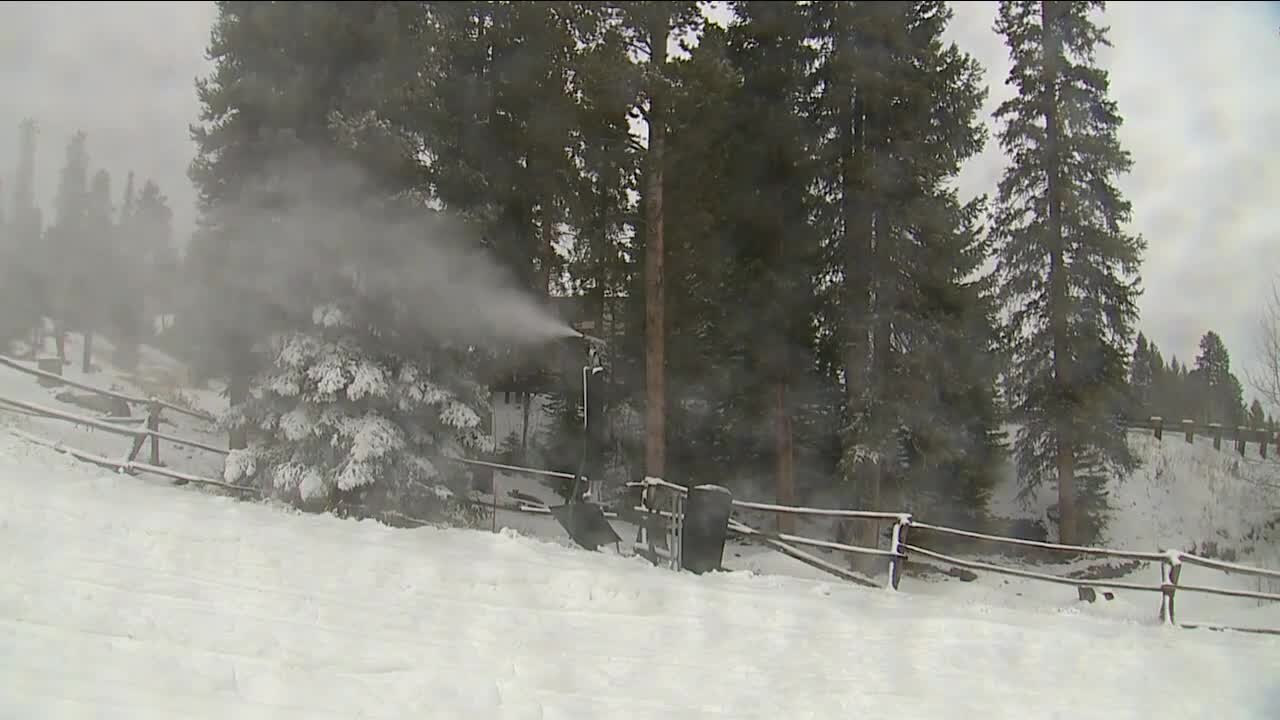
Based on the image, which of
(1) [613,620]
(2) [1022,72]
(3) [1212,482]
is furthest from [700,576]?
(3) [1212,482]

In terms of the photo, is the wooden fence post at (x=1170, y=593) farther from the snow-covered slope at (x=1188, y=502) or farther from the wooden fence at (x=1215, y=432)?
the snow-covered slope at (x=1188, y=502)

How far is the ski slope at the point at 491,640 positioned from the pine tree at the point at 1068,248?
972 cm

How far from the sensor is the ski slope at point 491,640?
356cm

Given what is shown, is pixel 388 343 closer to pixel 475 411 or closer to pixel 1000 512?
pixel 475 411

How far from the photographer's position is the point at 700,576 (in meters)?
6.98

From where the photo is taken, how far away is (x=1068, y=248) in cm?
1501

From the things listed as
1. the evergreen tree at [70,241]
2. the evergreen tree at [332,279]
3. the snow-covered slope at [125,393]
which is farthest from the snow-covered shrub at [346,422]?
the evergreen tree at [70,241]

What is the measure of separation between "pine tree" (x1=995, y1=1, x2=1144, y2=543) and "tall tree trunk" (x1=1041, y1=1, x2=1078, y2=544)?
19mm

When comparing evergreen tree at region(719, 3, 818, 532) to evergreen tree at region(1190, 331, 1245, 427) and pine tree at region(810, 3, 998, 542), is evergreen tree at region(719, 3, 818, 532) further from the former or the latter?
evergreen tree at region(1190, 331, 1245, 427)

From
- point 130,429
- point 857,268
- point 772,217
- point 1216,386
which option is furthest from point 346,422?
point 1216,386

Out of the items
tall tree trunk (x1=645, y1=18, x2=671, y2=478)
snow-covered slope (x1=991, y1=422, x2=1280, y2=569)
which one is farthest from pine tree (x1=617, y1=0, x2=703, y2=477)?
snow-covered slope (x1=991, y1=422, x2=1280, y2=569)

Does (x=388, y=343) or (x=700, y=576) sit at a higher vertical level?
(x=388, y=343)

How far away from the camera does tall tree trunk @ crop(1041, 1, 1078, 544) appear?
1495 centimetres

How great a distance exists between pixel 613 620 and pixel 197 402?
11.4 m
